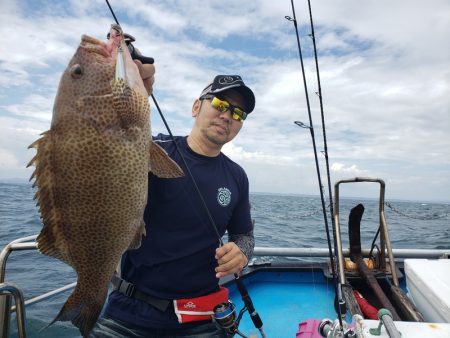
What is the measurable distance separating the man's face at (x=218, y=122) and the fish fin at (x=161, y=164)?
748 millimetres

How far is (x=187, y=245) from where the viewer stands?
2412 millimetres

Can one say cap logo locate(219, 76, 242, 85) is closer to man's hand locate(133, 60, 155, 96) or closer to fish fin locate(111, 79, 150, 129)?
man's hand locate(133, 60, 155, 96)

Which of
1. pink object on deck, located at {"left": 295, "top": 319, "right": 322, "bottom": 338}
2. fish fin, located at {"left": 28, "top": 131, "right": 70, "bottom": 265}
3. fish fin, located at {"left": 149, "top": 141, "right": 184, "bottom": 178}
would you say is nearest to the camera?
fish fin, located at {"left": 28, "top": 131, "right": 70, "bottom": 265}

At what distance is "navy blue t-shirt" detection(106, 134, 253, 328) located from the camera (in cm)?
233

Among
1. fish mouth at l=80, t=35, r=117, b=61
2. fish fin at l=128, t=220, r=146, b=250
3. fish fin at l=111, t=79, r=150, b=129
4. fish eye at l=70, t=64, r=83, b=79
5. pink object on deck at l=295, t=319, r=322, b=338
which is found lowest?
pink object on deck at l=295, t=319, r=322, b=338

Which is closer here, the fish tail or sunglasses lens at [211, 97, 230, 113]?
the fish tail

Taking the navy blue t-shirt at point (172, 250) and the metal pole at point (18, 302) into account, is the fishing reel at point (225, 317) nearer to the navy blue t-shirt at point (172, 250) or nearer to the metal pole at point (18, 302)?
the navy blue t-shirt at point (172, 250)

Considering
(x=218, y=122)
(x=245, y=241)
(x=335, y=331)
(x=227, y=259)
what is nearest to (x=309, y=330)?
(x=335, y=331)

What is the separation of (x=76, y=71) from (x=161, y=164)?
62cm

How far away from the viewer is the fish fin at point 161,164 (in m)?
1.88

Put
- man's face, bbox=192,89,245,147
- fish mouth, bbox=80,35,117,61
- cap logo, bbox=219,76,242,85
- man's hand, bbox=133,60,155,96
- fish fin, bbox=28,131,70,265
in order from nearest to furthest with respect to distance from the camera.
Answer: fish fin, bbox=28,131,70,265 < fish mouth, bbox=80,35,117,61 < man's hand, bbox=133,60,155,96 < man's face, bbox=192,89,245,147 < cap logo, bbox=219,76,242,85

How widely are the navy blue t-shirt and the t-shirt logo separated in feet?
0.04

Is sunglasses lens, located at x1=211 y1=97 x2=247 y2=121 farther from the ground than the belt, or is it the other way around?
sunglasses lens, located at x1=211 y1=97 x2=247 y2=121

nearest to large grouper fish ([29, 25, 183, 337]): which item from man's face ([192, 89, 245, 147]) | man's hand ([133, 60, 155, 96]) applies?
man's hand ([133, 60, 155, 96])
